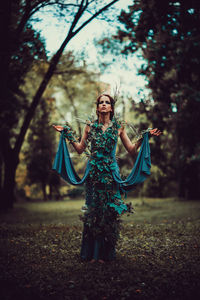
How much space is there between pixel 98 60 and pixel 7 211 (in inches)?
443

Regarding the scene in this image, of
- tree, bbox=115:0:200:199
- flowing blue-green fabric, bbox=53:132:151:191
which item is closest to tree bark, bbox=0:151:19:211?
tree, bbox=115:0:200:199

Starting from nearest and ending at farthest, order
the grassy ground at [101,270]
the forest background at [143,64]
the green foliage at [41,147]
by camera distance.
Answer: the grassy ground at [101,270] < the forest background at [143,64] < the green foliage at [41,147]

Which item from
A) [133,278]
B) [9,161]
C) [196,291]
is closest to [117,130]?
[133,278]

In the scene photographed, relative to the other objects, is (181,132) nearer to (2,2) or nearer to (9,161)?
(9,161)

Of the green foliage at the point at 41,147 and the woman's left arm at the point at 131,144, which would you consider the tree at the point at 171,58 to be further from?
the green foliage at the point at 41,147

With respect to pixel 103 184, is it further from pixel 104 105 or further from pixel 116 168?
pixel 104 105

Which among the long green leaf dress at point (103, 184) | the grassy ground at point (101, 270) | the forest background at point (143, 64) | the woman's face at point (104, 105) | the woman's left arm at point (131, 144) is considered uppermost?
the forest background at point (143, 64)

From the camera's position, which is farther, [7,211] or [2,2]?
[7,211]

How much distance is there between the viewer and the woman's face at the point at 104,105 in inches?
203

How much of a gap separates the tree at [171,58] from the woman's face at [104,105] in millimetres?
7614

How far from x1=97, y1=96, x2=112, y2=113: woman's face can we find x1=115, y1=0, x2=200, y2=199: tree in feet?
25.0

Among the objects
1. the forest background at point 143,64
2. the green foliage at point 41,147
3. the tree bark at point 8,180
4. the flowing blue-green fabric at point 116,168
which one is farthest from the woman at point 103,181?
the green foliage at point 41,147

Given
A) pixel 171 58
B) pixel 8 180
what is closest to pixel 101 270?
pixel 8 180

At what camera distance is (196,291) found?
360cm
